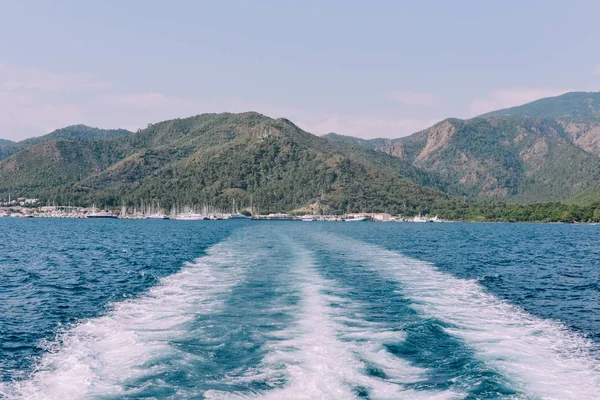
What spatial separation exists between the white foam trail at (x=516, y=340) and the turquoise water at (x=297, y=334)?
0.31 feet

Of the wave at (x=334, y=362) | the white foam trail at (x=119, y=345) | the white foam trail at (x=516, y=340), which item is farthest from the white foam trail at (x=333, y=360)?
the white foam trail at (x=119, y=345)

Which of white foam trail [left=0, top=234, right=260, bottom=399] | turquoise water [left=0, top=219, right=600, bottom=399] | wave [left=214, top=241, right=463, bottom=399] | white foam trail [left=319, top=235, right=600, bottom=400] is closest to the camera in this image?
wave [left=214, top=241, right=463, bottom=399]

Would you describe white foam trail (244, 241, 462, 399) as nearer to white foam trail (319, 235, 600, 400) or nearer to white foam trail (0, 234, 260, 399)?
white foam trail (319, 235, 600, 400)

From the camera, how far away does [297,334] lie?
24.8 m

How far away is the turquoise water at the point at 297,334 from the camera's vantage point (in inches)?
724

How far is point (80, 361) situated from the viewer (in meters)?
20.7

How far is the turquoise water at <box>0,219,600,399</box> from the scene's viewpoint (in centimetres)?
1839

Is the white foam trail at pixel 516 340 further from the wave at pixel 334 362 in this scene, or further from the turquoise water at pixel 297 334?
the wave at pixel 334 362

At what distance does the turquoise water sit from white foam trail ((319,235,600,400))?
0.31 feet

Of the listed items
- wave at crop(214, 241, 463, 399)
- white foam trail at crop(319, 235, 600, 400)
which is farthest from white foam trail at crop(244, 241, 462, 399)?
white foam trail at crop(319, 235, 600, 400)

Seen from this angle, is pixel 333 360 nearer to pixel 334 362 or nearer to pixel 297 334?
pixel 334 362

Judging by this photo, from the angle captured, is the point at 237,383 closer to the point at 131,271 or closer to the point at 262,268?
the point at 262,268

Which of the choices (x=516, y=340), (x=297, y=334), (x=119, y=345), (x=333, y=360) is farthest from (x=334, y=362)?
(x=516, y=340)

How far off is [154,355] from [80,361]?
106 inches
